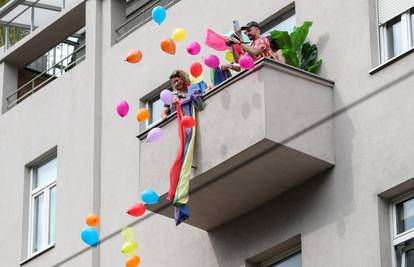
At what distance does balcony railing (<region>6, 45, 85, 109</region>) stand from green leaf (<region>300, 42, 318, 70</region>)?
6654 millimetres

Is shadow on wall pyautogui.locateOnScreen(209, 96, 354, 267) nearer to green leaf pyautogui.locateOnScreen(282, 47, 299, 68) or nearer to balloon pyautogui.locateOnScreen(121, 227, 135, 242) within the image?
green leaf pyautogui.locateOnScreen(282, 47, 299, 68)

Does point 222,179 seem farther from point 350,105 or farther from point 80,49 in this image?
point 80,49

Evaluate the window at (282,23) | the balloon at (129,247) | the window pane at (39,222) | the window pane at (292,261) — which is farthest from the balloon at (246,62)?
the window pane at (39,222)

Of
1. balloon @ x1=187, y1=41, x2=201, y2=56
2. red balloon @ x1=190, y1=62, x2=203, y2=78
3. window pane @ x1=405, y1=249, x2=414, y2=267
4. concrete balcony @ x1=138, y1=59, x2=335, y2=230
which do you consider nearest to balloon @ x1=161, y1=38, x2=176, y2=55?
balloon @ x1=187, y1=41, x2=201, y2=56

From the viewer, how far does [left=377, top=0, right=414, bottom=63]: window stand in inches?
824

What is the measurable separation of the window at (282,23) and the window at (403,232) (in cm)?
357

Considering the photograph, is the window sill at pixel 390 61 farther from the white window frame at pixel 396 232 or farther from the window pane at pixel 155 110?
the window pane at pixel 155 110

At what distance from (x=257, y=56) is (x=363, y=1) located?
4.94 feet

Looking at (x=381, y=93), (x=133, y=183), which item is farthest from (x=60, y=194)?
(x=381, y=93)

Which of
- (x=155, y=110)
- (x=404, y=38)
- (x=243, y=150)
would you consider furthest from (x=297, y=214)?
(x=155, y=110)

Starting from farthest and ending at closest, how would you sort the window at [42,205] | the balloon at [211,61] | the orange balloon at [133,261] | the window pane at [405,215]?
the window at [42,205] < the orange balloon at [133,261] < the balloon at [211,61] < the window pane at [405,215]

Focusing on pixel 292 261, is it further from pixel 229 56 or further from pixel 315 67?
pixel 229 56

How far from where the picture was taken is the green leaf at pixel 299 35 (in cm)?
2159

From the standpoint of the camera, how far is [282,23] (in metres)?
22.9
